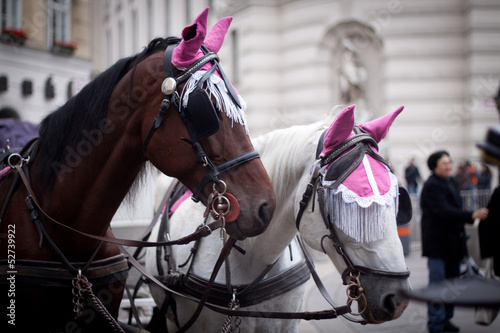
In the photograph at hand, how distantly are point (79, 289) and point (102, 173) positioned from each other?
538 millimetres

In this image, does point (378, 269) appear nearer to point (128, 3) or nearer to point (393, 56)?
point (393, 56)

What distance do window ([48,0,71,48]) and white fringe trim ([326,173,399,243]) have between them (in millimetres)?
11320

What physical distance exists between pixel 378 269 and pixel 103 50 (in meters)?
20.0

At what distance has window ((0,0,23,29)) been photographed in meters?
9.83

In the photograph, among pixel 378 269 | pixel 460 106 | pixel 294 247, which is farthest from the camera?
pixel 460 106

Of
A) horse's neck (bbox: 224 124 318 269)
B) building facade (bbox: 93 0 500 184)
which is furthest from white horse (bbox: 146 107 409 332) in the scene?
building facade (bbox: 93 0 500 184)

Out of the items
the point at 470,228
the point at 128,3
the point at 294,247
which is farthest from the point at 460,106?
the point at 294,247

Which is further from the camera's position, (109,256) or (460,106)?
(460,106)

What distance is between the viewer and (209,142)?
1.76 meters

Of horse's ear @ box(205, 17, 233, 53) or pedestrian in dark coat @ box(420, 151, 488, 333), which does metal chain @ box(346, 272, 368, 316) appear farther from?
pedestrian in dark coat @ box(420, 151, 488, 333)

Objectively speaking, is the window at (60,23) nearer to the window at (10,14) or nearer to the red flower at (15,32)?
the window at (10,14)

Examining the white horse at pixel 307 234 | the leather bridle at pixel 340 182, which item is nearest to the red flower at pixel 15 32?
the white horse at pixel 307 234

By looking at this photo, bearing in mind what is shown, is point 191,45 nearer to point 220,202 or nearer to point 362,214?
point 220,202

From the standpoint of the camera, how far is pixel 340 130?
2.05m
